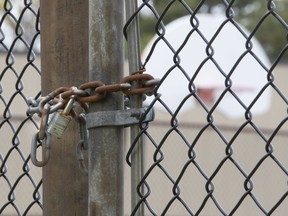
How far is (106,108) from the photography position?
1777 mm

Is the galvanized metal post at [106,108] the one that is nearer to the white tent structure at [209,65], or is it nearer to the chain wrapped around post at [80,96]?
the chain wrapped around post at [80,96]

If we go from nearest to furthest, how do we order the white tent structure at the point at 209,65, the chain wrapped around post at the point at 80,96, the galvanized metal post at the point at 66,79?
1. the chain wrapped around post at the point at 80,96
2. the galvanized metal post at the point at 66,79
3. the white tent structure at the point at 209,65

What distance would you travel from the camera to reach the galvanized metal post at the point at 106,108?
177 cm

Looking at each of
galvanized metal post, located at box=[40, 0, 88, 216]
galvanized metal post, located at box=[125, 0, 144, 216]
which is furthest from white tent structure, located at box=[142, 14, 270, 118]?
galvanized metal post, located at box=[125, 0, 144, 216]

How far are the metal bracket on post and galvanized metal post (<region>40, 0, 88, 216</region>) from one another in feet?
0.62

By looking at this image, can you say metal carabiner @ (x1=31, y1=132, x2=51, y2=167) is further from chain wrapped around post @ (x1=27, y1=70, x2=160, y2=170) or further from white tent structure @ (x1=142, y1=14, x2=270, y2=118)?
white tent structure @ (x1=142, y1=14, x2=270, y2=118)

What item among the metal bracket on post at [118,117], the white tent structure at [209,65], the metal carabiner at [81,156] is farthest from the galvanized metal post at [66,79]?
the white tent structure at [209,65]

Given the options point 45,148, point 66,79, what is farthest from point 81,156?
point 66,79

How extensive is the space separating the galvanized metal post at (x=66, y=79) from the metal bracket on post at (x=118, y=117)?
19 cm

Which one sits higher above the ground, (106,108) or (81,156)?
(106,108)

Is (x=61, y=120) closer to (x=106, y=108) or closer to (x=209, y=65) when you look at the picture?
(x=106, y=108)

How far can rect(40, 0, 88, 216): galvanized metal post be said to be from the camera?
6.37 ft

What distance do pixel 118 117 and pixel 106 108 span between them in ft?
0.12

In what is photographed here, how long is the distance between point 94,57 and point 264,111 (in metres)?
12.7
